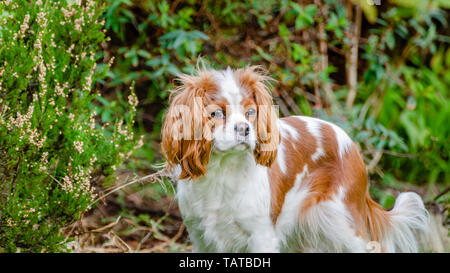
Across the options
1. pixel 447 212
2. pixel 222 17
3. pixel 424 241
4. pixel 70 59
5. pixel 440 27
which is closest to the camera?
pixel 70 59

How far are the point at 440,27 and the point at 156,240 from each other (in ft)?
13.1

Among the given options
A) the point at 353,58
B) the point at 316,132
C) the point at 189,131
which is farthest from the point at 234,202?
the point at 353,58

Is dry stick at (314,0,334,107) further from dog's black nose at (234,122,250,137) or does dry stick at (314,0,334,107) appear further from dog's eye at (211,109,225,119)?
dog's black nose at (234,122,250,137)

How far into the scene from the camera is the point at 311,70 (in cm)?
557

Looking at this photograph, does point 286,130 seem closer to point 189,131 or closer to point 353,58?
point 189,131

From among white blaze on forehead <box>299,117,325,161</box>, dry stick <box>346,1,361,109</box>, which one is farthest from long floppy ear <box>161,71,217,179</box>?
dry stick <box>346,1,361,109</box>

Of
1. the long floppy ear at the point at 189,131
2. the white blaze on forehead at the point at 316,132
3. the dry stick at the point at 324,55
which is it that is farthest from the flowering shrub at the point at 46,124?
the dry stick at the point at 324,55

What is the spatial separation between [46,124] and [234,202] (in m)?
1.15

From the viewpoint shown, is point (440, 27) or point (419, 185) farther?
point (440, 27)

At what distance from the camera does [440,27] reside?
622 cm

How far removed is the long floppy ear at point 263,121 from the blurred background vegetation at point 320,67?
5.77 ft

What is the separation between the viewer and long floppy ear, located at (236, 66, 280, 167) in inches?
119
